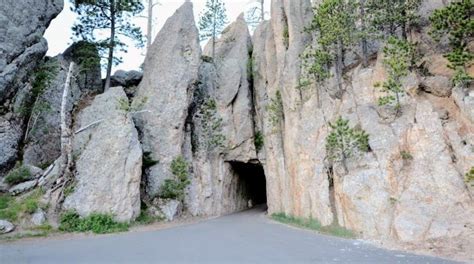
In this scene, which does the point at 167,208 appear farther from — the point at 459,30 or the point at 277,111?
the point at 459,30

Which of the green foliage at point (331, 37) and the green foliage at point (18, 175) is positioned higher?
the green foliage at point (331, 37)

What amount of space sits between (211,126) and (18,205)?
11.9 meters

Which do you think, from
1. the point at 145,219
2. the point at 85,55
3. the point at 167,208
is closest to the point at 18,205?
the point at 145,219

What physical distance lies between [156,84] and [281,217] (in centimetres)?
1113

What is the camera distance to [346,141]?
14.6 metres

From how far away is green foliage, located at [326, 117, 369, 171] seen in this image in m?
14.3

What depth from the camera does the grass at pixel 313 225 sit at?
538 inches

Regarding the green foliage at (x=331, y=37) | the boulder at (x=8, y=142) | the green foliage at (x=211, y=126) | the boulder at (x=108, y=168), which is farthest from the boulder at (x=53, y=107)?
the green foliage at (x=331, y=37)

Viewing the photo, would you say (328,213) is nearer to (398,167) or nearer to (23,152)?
(398,167)

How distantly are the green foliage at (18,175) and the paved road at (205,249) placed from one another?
5735 millimetres

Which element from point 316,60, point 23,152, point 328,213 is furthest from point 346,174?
point 23,152

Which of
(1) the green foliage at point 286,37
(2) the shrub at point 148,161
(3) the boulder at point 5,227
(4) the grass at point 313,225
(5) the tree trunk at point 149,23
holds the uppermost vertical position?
(5) the tree trunk at point 149,23

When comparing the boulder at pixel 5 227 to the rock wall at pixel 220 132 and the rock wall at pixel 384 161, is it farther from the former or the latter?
the rock wall at pixel 384 161

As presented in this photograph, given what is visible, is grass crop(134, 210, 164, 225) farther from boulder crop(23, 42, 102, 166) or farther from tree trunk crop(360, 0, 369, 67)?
tree trunk crop(360, 0, 369, 67)
